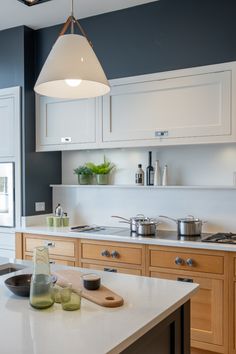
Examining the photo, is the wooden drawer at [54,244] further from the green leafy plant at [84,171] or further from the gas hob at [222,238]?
the gas hob at [222,238]

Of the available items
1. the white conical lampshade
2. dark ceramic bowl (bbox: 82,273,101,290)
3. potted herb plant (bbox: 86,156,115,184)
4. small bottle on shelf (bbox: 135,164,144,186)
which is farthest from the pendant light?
potted herb plant (bbox: 86,156,115,184)

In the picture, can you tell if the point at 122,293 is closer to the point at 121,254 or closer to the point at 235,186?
the point at 121,254

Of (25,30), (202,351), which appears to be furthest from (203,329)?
(25,30)

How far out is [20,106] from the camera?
3.90 metres

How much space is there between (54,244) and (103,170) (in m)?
0.88

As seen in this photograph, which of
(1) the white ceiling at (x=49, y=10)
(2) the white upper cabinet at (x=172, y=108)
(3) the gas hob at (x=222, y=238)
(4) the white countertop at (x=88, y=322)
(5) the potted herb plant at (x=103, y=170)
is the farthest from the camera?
(5) the potted herb plant at (x=103, y=170)

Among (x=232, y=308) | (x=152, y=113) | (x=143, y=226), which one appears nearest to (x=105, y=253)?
(x=143, y=226)

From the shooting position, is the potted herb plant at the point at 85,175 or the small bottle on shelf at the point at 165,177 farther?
the potted herb plant at the point at 85,175

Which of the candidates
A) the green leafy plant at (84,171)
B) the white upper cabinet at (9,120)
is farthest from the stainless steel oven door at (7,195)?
the green leafy plant at (84,171)

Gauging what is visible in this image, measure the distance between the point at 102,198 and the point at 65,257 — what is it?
0.77m

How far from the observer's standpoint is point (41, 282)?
1.49 meters

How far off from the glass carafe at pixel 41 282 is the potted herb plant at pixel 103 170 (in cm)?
235

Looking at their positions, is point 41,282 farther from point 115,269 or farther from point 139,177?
point 139,177

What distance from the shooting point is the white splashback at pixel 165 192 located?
3.30 m
